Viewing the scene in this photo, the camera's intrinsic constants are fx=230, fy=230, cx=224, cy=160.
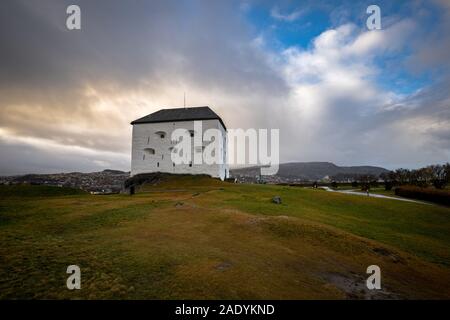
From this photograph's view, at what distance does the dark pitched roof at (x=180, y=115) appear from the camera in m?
42.4

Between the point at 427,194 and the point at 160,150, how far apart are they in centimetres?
4296

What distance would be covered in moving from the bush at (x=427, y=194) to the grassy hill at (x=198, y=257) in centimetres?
1994

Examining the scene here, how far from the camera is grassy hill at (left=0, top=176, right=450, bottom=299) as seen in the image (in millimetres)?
5686

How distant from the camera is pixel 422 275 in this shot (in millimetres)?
8570

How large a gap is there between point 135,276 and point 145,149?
1577 inches

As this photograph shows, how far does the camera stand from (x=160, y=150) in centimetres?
4319

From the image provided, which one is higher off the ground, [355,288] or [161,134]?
[161,134]
